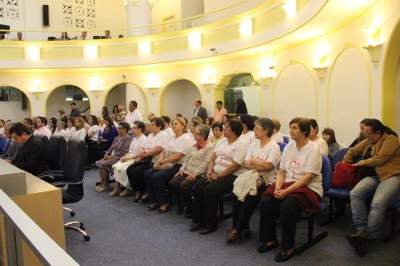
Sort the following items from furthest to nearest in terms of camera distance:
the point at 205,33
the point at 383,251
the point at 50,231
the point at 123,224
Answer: the point at 205,33
the point at 123,224
the point at 383,251
the point at 50,231

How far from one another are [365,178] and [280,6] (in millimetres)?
5152

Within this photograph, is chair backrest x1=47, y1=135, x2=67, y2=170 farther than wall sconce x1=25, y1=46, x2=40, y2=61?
No

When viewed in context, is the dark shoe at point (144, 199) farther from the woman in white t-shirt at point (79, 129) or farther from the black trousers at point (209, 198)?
the woman in white t-shirt at point (79, 129)

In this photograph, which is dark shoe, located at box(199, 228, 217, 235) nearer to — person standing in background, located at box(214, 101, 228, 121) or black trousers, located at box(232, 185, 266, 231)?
black trousers, located at box(232, 185, 266, 231)

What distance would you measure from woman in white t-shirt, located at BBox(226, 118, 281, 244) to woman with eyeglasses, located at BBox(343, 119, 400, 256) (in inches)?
33.3

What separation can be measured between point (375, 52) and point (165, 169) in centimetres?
364

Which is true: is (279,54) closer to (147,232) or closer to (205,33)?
(205,33)

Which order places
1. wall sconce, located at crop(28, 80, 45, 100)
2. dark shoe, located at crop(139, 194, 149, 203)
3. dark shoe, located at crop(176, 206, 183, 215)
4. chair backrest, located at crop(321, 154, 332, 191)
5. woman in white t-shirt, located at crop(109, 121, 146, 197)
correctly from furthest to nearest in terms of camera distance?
wall sconce, located at crop(28, 80, 45, 100) < woman in white t-shirt, located at crop(109, 121, 146, 197) < dark shoe, located at crop(139, 194, 149, 203) < dark shoe, located at crop(176, 206, 183, 215) < chair backrest, located at crop(321, 154, 332, 191)

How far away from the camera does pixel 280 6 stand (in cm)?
761

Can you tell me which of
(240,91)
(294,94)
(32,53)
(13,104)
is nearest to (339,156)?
(294,94)

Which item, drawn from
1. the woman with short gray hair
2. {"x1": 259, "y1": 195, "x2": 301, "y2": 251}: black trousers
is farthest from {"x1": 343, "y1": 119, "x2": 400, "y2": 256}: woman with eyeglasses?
the woman with short gray hair

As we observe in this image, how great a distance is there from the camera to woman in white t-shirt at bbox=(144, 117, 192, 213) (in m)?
4.72

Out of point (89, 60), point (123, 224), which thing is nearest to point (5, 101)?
point (89, 60)

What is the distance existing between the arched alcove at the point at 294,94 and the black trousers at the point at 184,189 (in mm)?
4321
